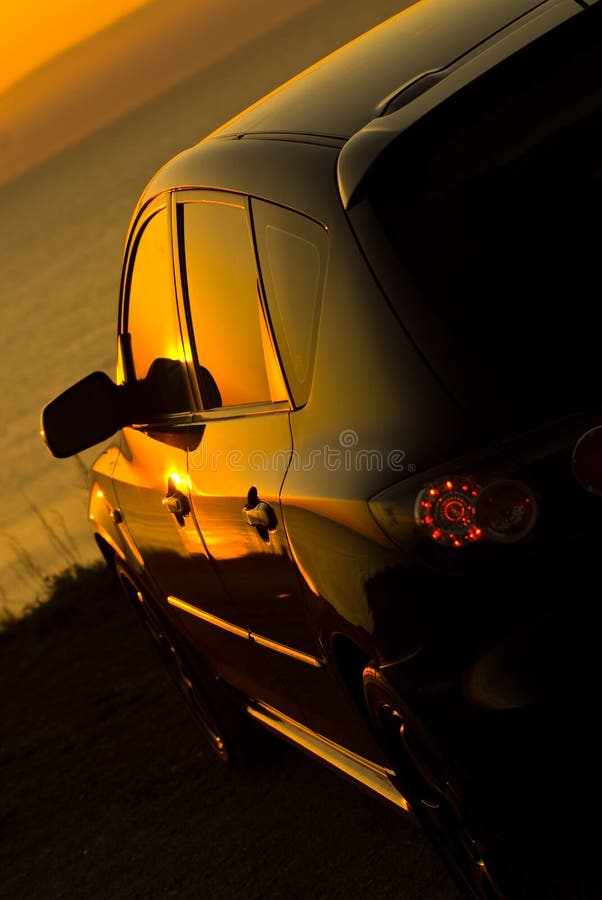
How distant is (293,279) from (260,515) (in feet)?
2.06

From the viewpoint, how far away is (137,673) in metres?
8.25

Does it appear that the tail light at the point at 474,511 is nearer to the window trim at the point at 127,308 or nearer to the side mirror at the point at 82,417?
the window trim at the point at 127,308

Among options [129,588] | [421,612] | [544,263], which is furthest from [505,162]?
[129,588]

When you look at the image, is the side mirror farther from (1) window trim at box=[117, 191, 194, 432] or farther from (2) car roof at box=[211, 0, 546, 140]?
(2) car roof at box=[211, 0, 546, 140]

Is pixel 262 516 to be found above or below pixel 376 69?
below

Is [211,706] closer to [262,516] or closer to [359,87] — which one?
[262,516]

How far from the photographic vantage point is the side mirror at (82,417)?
5113 mm

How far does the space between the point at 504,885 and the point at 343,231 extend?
1526mm

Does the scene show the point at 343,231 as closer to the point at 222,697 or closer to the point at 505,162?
the point at 505,162

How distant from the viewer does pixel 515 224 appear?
3.17 m

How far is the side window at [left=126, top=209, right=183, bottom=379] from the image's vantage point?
4.79 meters

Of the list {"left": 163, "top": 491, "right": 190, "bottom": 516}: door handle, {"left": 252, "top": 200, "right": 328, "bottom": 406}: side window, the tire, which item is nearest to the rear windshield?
{"left": 252, "top": 200, "right": 328, "bottom": 406}: side window

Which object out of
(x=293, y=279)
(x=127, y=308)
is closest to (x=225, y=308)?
(x=293, y=279)

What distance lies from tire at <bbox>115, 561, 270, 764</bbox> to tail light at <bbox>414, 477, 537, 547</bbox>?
294 centimetres
